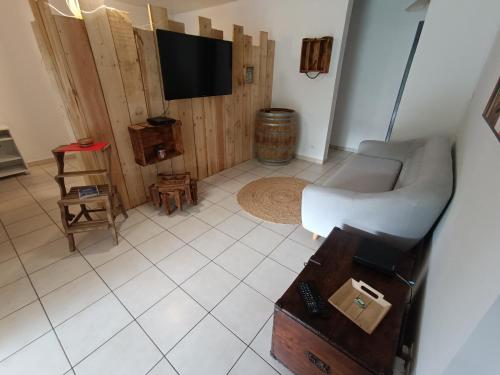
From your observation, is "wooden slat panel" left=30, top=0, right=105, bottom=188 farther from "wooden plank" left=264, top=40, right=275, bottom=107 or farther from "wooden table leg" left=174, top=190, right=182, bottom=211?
"wooden plank" left=264, top=40, right=275, bottom=107

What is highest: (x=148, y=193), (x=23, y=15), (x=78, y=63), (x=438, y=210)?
(x=23, y=15)

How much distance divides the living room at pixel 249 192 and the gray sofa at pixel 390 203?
1 cm

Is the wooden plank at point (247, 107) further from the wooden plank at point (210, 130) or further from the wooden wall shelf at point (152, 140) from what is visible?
the wooden wall shelf at point (152, 140)

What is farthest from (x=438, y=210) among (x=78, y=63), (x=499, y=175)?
(x=78, y=63)

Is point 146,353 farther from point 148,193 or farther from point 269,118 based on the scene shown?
point 269,118

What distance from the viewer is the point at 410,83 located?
261 cm

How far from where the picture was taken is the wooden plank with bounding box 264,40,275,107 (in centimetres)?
346

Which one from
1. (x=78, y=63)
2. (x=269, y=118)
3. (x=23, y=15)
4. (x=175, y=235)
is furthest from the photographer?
(x=269, y=118)

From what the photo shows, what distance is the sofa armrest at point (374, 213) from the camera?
1376 mm

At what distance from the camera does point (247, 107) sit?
348 cm

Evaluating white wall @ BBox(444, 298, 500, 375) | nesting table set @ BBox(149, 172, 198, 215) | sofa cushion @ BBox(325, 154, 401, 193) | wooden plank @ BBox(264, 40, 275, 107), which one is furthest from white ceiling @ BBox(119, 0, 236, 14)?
white wall @ BBox(444, 298, 500, 375)

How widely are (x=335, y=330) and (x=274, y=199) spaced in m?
1.89

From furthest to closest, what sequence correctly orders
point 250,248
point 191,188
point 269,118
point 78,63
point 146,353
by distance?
point 269,118
point 191,188
point 250,248
point 78,63
point 146,353

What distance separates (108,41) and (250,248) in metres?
2.16
